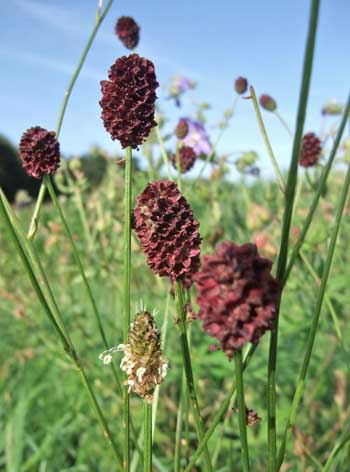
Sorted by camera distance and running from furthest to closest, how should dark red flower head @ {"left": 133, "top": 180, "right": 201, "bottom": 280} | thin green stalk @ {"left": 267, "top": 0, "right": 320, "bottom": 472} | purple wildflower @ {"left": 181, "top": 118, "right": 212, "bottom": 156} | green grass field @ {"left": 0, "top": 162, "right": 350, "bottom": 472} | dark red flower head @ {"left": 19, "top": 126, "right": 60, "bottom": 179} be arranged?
purple wildflower @ {"left": 181, "top": 118, "right": 212, "bottom": 156} < green grass field @ {"left": 0, "top": 162, "right": 350, "bottom": 472} < dark red flower head @ {"left": 19, "top": 126, "right": 60, "bottom": 179} < dark red flower head @ {"left": 133, "top": 180, "right": 201, "bottom": 280} < thin green stalk @ {"left": 267, "top": 0, "right": 320, "bottom": 472}

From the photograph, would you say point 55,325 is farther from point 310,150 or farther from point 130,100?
point 310,150

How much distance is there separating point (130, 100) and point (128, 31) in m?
0.60

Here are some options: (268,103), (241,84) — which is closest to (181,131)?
(241,84)

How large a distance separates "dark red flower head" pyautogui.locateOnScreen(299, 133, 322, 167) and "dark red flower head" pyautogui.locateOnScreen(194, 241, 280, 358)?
1.07 metres

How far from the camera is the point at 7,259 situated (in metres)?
3.03

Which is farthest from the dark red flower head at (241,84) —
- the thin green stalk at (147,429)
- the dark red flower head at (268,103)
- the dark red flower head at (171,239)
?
the thin green stalk at (147,429)

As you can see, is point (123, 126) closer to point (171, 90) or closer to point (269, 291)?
point (269, 291)

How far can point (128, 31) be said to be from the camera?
1.15 metres

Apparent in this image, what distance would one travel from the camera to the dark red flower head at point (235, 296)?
438 mm

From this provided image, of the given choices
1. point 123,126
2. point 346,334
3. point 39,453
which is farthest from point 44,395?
point 123,126

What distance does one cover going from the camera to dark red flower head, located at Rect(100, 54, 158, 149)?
625 millimetres

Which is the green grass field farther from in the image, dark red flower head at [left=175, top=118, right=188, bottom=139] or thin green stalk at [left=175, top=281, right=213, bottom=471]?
thin green stalk at [left=175, top=281, right=213, bottom=471]

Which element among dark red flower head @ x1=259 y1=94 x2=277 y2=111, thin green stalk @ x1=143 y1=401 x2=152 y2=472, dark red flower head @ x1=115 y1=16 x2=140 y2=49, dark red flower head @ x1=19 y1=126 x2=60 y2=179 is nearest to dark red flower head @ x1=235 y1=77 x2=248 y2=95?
dark red flower head @ x1=259 y1=94 x2=277 y2=111

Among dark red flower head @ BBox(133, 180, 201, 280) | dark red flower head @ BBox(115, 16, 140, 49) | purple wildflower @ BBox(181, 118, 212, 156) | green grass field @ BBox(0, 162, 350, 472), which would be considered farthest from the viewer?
purple wildflower @ BBox(181, 118, 212, 156)
